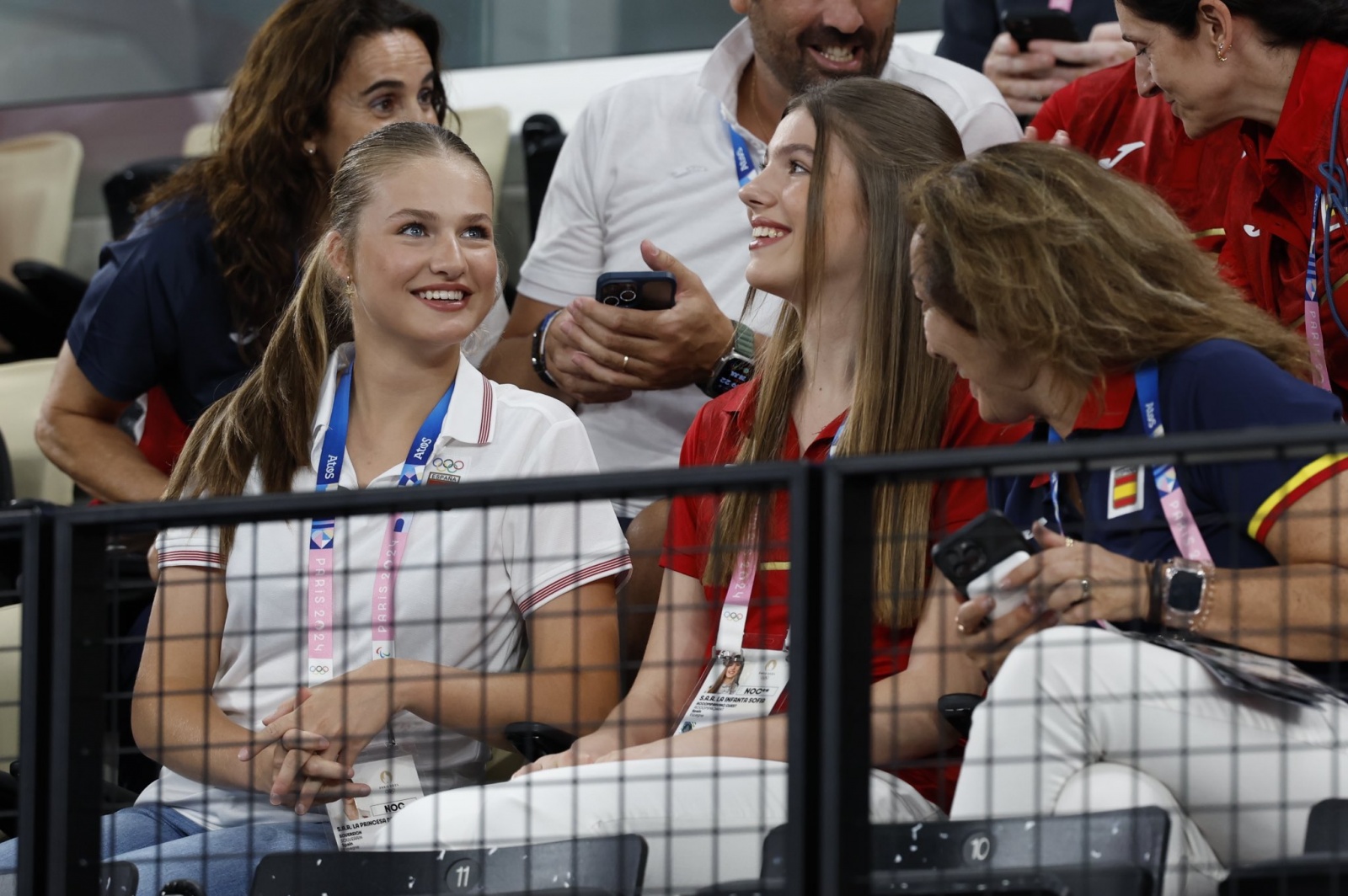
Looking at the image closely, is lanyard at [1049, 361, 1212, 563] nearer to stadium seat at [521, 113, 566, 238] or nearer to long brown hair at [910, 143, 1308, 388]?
long brown hair at [910, 143, 1308, 388]

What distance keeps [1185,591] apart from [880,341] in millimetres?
684

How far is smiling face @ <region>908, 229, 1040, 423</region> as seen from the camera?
6.88 ft

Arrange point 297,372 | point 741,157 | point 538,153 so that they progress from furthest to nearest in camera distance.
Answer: point 538,153
point 741,157
point 297,372

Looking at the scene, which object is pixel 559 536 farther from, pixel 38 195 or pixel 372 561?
pixel 38 195

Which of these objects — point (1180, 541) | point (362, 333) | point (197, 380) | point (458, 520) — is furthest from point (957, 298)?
point (197, 380)

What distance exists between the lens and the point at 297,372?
2621mm

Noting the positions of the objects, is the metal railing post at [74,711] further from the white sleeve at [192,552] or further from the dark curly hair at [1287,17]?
the dark curly hair at [1287,17]

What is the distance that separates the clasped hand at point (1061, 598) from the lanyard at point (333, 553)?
2.42 ft

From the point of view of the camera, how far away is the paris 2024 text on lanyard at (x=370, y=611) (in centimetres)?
220

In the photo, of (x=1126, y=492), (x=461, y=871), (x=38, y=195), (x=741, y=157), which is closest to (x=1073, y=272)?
(x=1126, y=492)

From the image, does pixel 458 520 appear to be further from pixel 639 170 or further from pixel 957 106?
pixel 957 106

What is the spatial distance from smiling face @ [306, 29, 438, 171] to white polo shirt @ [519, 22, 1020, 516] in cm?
31

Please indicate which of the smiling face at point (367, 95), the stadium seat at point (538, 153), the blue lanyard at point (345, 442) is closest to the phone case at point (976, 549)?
the blue lanyard at point (345, 442)

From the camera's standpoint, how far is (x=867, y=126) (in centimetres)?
255
